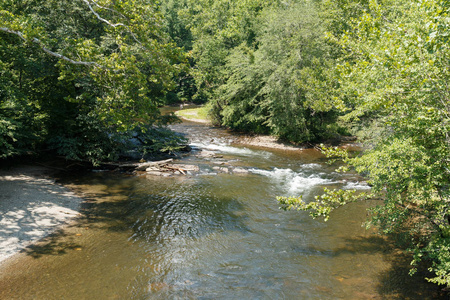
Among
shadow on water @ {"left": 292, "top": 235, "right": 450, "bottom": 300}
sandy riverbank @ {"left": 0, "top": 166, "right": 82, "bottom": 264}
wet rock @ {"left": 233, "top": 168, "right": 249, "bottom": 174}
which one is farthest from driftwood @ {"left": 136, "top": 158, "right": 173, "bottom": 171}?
shadow on water @ {"left": 292, "top": 235, "right": 450, "bottom": 300}

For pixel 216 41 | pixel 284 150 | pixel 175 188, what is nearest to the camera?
pixel 175 188

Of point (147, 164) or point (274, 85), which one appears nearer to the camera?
point (147, 164)

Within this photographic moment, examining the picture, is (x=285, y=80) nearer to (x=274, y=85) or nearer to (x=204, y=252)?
(x=274, y=85)

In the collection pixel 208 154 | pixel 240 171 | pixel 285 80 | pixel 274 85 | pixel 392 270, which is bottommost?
pixel 392 270

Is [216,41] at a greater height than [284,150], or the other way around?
[216,41]

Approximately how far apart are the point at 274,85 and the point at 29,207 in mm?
19008

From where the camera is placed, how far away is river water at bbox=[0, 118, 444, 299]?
23.2ft

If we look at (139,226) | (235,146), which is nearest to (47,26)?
(139,226)

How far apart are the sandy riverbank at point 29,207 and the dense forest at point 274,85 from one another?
1.29 metres

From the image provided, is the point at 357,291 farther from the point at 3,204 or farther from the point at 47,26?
the point at 47,26

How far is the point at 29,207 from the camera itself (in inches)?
404

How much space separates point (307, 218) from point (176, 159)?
10.5 metres

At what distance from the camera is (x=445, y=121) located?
516 centimetres

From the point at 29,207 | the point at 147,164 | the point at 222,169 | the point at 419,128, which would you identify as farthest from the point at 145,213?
the point at 419,128
